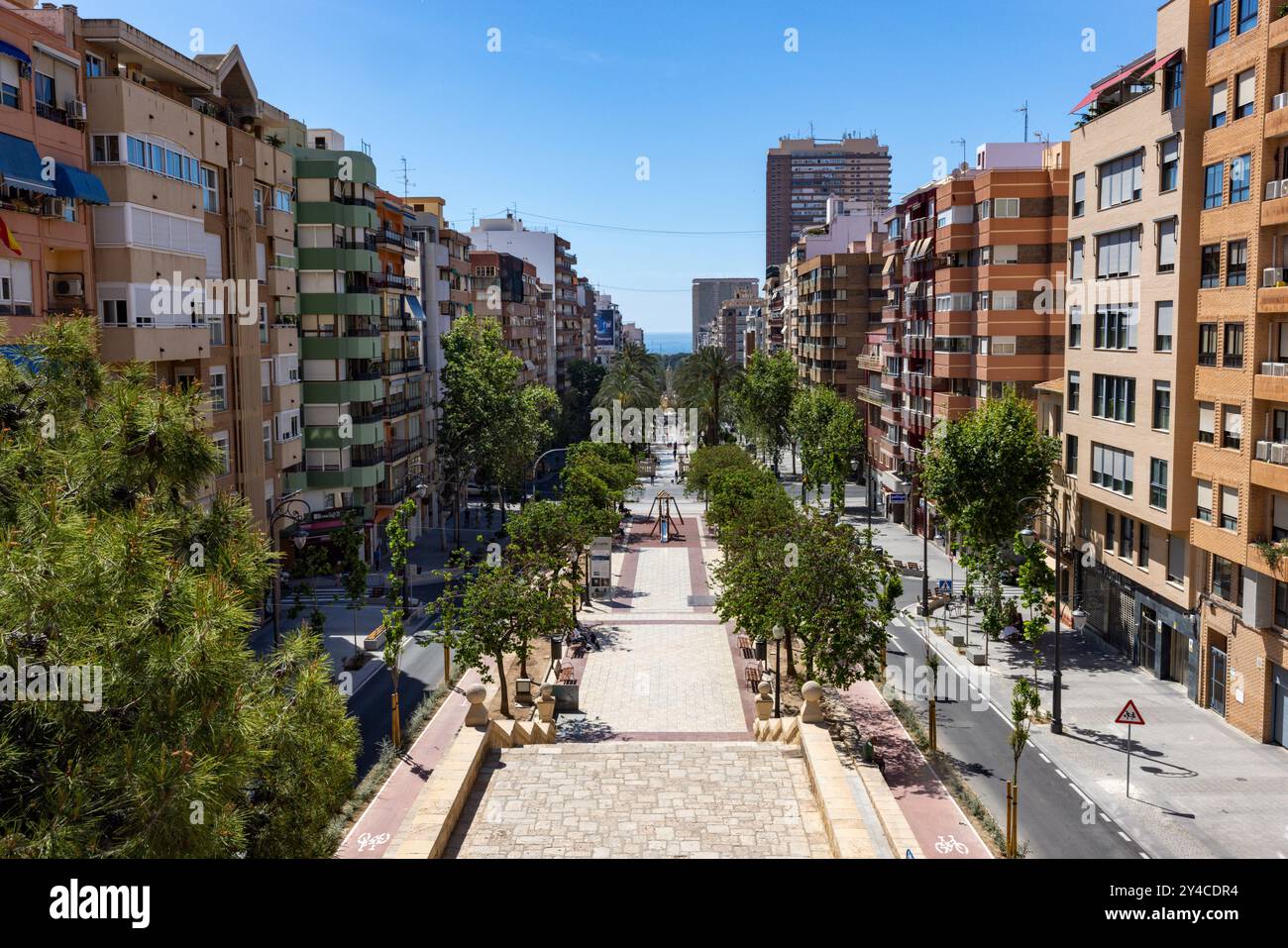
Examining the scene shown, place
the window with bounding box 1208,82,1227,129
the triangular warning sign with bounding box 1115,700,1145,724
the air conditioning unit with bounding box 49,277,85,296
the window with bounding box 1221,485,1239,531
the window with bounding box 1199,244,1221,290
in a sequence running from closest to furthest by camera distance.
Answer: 1. the triangular warning sign with bounding box 1115,700,1145,724
2. the window with bounding box 1221,485,1239,531
3. the window with bounding box 1208,82,1227,129
4. the window with bounding box 1199,244,1221,290
5. the air conditioning unit with bounding box 49,277,85,296

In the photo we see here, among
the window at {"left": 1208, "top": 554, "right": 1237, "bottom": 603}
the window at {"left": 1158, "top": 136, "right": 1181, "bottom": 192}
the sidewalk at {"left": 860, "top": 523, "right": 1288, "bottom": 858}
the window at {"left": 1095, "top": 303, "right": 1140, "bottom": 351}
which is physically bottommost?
the sidewalk at {"left": 860, "top": 523, "right": 1288, "bottom": 858}

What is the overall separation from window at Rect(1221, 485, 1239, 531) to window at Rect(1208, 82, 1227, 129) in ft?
37.0

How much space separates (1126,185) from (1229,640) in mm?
17170

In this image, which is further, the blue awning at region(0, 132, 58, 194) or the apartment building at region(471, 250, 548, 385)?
the apartment building at region(471, 250, 548, 385)

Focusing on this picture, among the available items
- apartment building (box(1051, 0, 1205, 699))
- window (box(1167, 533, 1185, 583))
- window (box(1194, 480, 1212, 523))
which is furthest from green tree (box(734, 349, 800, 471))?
window (box(1194, 480, 1212, 523))

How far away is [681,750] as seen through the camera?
1061 inches

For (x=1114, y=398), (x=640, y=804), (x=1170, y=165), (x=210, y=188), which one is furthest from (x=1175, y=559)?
(x=210, y=188)

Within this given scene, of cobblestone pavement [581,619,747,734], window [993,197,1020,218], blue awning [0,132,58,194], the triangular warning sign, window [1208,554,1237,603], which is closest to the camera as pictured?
the triangular warning sign

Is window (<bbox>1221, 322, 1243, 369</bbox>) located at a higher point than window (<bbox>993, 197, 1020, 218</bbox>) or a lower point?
lower

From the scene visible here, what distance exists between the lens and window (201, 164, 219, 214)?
41.6 metres

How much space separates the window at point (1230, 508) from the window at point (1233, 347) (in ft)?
12.4

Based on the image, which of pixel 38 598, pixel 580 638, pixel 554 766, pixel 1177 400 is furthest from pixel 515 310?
pixel 38 598

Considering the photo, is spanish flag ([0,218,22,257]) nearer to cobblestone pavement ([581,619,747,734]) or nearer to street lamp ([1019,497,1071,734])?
cobblestone pavement ([581,619,747,734])

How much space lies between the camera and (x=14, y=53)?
3058 centimetres
